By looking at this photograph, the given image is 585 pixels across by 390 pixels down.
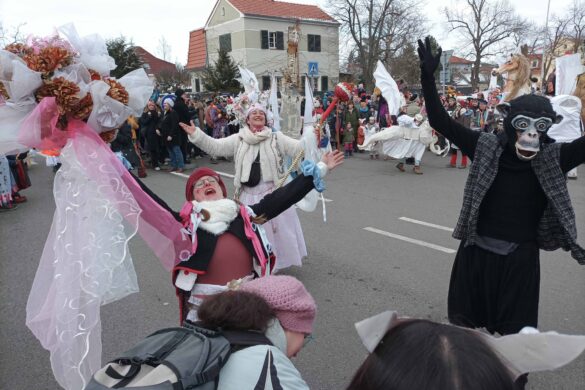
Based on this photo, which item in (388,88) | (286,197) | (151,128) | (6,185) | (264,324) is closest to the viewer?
(264,324)

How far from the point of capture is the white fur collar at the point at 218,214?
8.74 feet

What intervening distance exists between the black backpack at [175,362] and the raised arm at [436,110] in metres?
1.83

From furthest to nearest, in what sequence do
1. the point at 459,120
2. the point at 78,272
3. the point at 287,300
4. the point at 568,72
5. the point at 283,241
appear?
the point at 459,120, the point at 568,72, the point at 283,241, the point at 78,272, the point at 287,300

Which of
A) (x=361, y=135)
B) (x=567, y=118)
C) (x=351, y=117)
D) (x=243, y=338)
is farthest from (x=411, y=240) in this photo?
(x=361, y=135)

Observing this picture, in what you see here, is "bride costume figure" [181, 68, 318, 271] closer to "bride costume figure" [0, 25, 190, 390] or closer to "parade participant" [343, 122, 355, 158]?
"bride costume figure" [0, 25, 190, 390]

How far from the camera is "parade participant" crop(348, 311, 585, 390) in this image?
3.13 ft

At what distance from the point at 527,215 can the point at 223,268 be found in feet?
5.63

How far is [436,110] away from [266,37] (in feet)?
127

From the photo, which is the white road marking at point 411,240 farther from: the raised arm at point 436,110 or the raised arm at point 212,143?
the raised arm at point 436,110

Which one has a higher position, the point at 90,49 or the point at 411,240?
the point at 90,49

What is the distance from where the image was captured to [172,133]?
11.2 meters

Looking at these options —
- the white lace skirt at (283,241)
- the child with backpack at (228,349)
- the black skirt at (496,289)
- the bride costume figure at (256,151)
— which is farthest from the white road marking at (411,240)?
the child with backpack at (228,349)

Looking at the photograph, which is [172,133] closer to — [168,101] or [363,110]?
[168,101]

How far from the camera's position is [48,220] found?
741 cm
